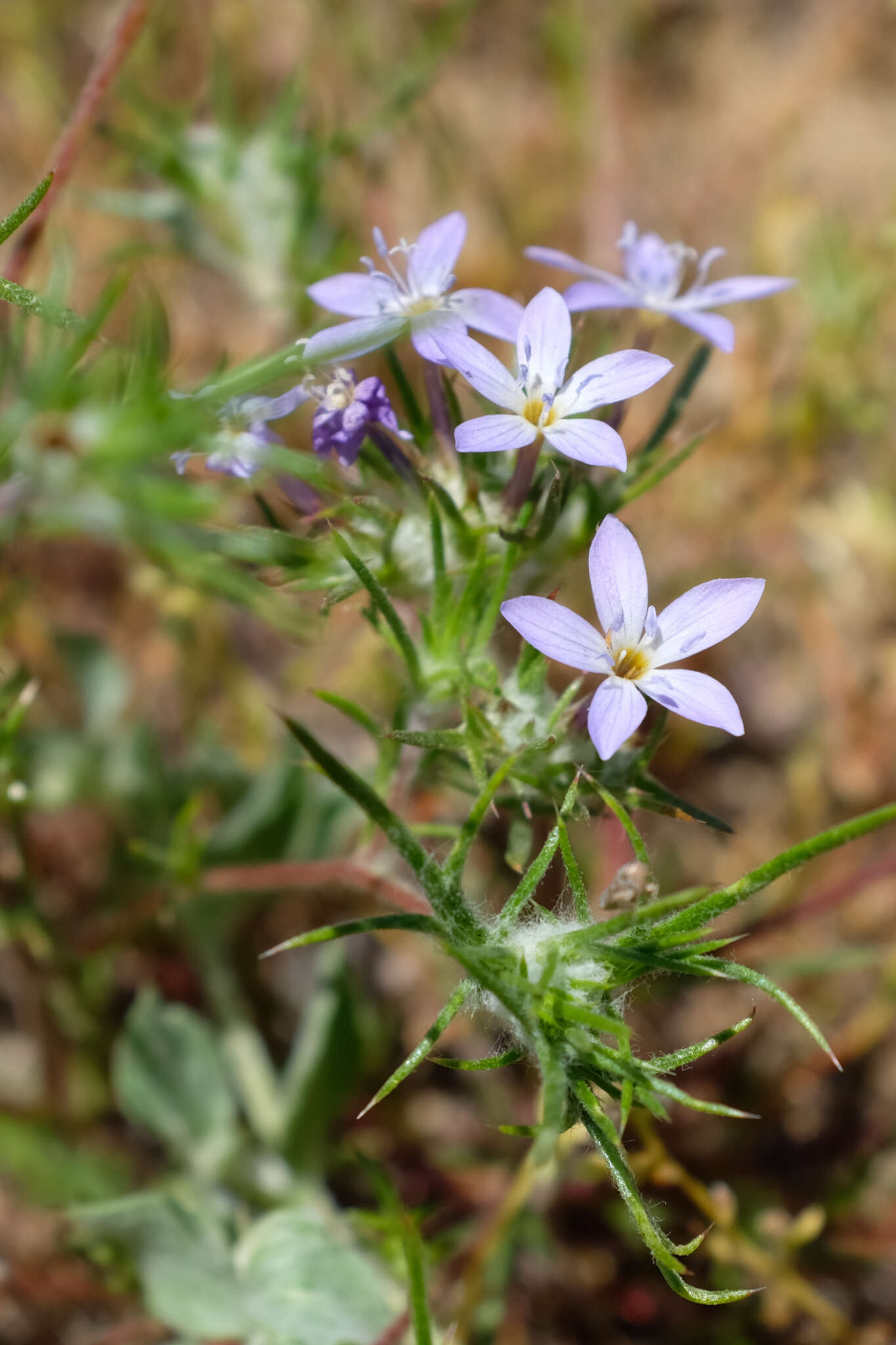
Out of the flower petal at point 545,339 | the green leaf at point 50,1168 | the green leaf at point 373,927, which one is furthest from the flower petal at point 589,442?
the green leaf at point 50,1168

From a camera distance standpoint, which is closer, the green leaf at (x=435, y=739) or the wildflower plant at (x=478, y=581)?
the wildflower plant at (x=478, y=581)

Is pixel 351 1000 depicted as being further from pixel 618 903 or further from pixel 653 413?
pixel 653 413

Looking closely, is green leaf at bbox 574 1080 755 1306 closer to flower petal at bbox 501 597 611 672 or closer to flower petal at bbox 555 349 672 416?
flower petal at bbox 501 597 611 672

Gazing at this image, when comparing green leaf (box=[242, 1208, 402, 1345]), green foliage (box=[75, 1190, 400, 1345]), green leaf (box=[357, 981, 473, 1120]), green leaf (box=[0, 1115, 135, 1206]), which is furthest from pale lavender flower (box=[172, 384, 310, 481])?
green leaf (box=[0, 1115, 135, 1206])

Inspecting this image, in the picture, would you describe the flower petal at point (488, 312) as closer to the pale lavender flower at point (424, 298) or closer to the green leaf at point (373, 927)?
the pale lavender flower at point (424, 298)

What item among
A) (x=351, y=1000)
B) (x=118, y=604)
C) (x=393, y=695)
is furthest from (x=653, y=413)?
(x=351, y=1000)
